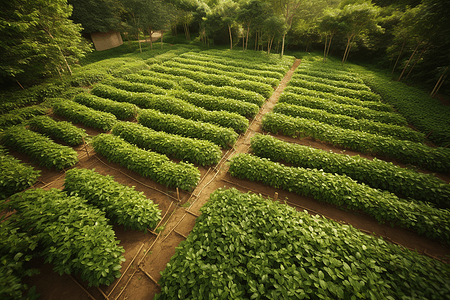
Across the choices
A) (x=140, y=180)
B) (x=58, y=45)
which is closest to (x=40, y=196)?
(x=140, y=180)

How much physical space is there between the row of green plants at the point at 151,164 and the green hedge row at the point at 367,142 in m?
7.29

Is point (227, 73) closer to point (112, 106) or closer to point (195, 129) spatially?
point (195, 129)

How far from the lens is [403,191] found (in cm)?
713

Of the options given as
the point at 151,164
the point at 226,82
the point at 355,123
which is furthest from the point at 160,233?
the point at 226,82

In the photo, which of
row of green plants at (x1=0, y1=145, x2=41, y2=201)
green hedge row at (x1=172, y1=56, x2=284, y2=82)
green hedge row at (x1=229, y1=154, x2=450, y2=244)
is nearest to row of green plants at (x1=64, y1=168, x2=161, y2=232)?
row of green plants at (x1=0, y1=145, x2=41, y2=201)

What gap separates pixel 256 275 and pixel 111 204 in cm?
563

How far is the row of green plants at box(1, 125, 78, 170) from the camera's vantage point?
8.09 meters

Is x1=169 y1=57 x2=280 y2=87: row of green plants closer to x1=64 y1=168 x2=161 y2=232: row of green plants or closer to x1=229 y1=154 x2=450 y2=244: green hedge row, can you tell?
x1=229 y1=154 x2=450 y2=244: green hedge row

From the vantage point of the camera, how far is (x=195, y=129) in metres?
9.99

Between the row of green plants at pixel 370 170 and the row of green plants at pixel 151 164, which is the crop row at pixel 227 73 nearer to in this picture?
the row of green plants at pixel 370 170

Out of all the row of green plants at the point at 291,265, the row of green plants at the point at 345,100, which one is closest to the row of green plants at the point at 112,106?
the row of green plants at the point at 291,265

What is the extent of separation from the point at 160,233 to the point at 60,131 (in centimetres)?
981

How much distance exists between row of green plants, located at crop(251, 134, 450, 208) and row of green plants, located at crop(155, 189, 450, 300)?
12.2 feet

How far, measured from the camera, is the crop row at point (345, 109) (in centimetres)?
1189
